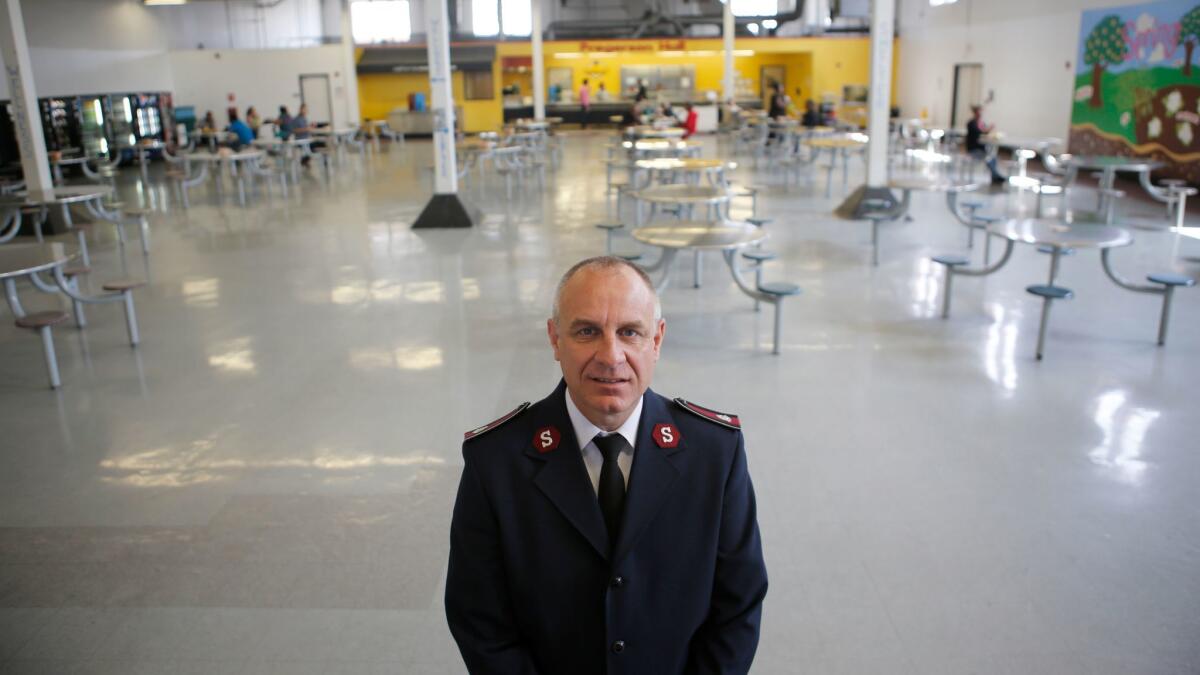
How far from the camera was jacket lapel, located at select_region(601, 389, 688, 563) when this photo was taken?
4.57ft

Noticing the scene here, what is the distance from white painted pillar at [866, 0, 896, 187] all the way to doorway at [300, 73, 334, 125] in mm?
17715

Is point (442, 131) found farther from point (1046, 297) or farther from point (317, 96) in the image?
point (317, 96)

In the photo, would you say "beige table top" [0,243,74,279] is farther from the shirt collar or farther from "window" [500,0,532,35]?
"window" [500,0,532,35]

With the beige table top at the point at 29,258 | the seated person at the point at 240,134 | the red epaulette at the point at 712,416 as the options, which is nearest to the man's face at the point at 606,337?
the red epaulette at the point at 712,416

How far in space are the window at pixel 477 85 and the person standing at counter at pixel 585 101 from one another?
2622 millimetres

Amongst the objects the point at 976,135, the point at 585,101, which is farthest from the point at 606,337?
the point at 585,101

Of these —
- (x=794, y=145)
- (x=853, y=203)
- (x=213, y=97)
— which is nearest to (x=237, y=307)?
(x=853, y=203)

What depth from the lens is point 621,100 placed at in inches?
1026

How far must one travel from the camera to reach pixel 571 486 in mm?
1405

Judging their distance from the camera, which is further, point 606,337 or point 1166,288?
point 1166,288

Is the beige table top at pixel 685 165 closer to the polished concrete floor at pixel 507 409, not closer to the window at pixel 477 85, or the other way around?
the polished concrete floor at pixel 507 409

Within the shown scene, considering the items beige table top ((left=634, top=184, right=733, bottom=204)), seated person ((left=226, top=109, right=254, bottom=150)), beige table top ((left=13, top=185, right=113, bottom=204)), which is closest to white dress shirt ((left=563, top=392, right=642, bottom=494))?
beige table top ((left=634, top=184, right=733, bottom=204))

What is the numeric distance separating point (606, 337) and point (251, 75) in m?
24.7

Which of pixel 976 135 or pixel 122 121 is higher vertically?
pixel 122 121
